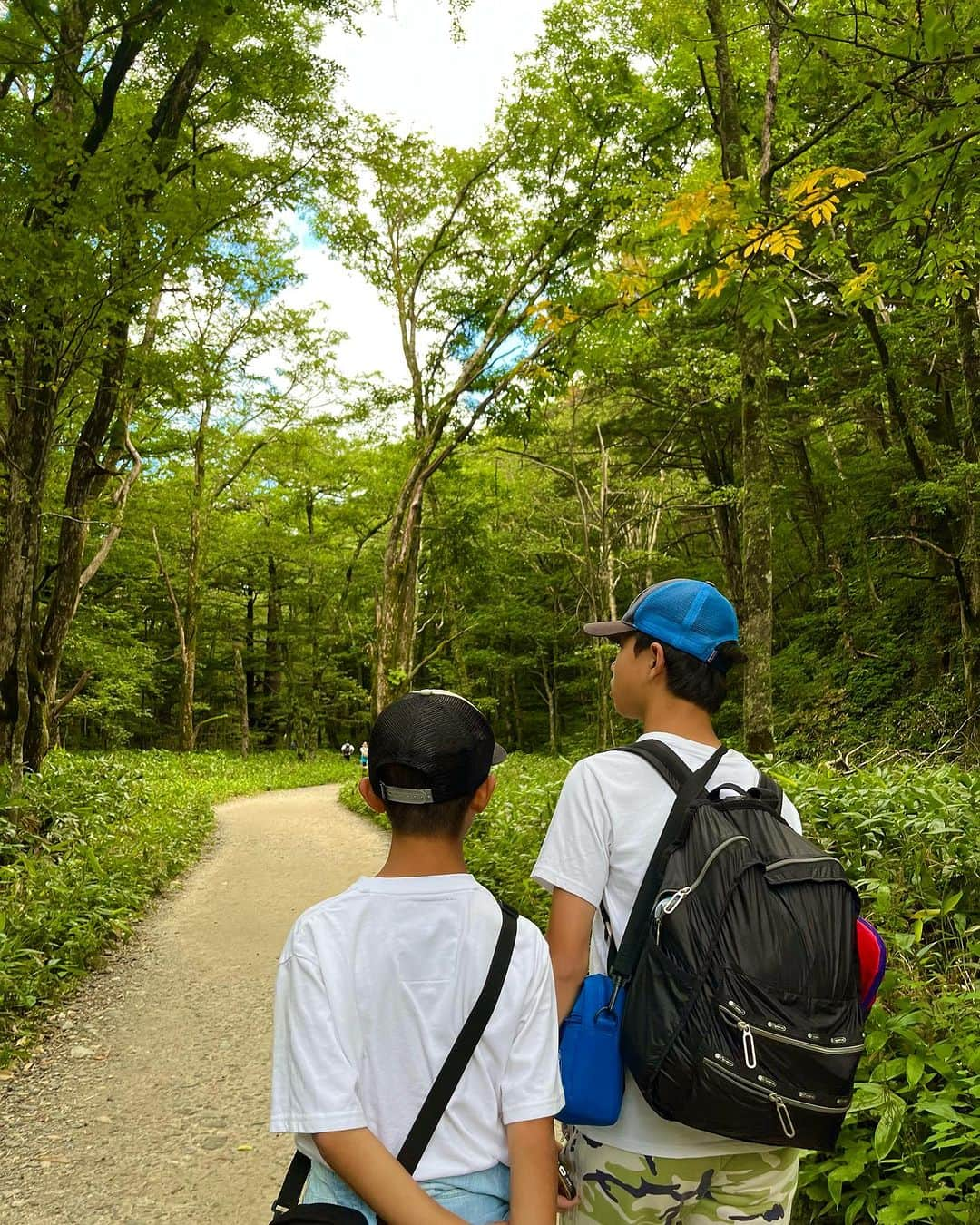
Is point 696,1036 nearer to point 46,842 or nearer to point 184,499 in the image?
point 46,842

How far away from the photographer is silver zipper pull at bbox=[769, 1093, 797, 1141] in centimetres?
138

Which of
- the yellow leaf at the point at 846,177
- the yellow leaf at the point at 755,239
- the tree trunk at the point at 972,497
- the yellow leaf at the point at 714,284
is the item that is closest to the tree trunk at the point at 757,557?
the yellow leaf at the point at 714,284

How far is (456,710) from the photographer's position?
4.97 feet

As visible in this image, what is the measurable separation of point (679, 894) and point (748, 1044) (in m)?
0.25

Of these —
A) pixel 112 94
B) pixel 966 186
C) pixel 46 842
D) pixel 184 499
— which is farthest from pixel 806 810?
pixel 184 499

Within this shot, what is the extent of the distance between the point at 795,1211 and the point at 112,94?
9272 mm

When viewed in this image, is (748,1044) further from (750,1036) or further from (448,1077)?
(448,1077)

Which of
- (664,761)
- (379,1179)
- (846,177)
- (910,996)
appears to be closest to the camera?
(379,1179)

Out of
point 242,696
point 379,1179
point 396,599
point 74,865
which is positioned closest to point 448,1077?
point 379,1179

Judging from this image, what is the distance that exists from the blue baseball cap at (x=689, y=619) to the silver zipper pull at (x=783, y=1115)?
2.55 feet

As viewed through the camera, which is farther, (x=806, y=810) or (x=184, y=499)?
(x=184, y=499)

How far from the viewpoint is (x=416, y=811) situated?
1.49 meters

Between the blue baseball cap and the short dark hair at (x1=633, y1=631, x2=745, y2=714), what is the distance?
1cm

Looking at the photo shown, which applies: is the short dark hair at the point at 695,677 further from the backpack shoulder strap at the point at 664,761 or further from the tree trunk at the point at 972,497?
the tree trunk at the point at 972,497
